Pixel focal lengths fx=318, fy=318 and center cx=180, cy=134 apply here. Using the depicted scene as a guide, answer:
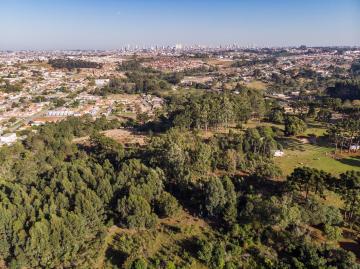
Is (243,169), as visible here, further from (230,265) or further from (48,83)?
(48,83)

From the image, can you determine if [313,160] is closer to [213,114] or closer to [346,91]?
[213,114]

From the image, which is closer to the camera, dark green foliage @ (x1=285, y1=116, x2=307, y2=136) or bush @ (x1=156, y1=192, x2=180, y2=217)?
bush @ (x1=156, y1=192, x2=180, y2=217)

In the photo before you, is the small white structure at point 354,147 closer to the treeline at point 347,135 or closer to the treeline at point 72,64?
the treeline at point 347,135

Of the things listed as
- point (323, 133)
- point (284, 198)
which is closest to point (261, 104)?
point (323, 133)

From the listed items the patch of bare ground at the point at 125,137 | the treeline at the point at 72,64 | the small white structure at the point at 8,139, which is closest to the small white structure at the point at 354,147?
the patch of bare ground at the point at 125,137

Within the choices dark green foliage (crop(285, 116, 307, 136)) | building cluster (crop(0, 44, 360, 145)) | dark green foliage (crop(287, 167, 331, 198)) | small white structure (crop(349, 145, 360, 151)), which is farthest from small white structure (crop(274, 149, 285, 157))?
building cluster (crop(0, 44, 360, 145))

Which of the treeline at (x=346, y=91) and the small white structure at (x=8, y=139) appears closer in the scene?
the small white structure at (x=8, y=139)

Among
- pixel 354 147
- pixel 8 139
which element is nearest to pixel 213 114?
pixel 354 147

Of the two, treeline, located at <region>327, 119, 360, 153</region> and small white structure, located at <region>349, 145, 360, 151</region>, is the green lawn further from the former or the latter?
small white structure, located at <region>349, 145, 360, 151</region>
